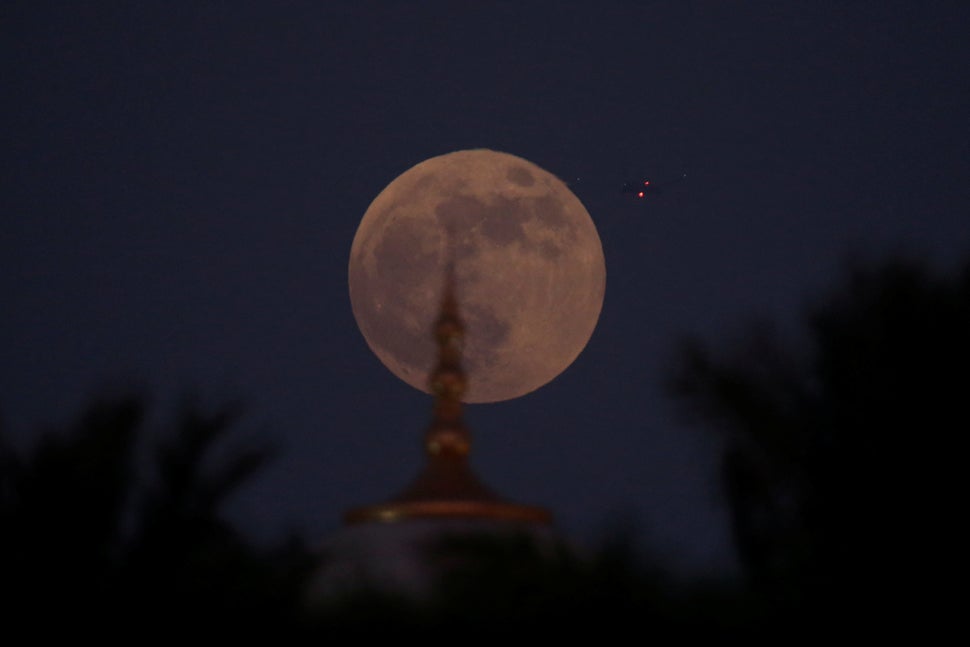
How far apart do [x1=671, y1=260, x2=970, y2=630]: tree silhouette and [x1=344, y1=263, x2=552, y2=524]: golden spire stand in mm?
1841

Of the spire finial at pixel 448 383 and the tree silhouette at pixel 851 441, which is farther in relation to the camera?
the spire finial at pixel 448 383

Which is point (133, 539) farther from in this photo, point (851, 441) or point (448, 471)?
point (851, 441)

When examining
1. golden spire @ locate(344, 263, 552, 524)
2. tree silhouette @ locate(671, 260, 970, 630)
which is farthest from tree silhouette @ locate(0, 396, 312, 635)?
tree silhouette @ locate(671, 260, 970, 630)

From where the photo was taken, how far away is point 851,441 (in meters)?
9.95

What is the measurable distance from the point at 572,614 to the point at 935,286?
181 inches

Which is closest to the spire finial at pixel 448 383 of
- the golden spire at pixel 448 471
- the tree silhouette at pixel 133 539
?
the golden spire at pixel 448 471

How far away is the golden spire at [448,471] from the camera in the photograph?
36.3ft

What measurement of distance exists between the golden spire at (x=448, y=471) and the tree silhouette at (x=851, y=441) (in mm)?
1841

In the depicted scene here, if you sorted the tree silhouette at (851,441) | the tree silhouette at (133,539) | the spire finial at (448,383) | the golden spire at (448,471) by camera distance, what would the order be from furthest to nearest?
1. the spire finial at (448,383)
2. the golden spire at (448,471)
3. the tree silhouette at (851,441)
4. the tree silhouette at (133,539)

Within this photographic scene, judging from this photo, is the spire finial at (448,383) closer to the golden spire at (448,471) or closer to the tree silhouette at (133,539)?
the golden spire at (448,471)

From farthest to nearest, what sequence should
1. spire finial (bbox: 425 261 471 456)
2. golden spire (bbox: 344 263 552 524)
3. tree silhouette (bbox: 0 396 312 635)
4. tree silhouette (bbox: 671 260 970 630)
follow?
spire finial (bbox: 425 261 471 456) < golden spire (bbox: 344 263 552 524) < tree silhouette (bbox: 671 260 970 630) < tree silhouette (bbox: 0 396 312 635)

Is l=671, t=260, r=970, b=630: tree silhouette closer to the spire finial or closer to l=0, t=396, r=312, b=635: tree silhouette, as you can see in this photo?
the spire finial

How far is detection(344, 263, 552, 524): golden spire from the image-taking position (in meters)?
11.1

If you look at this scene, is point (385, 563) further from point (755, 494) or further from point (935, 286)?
point (935, 286)
